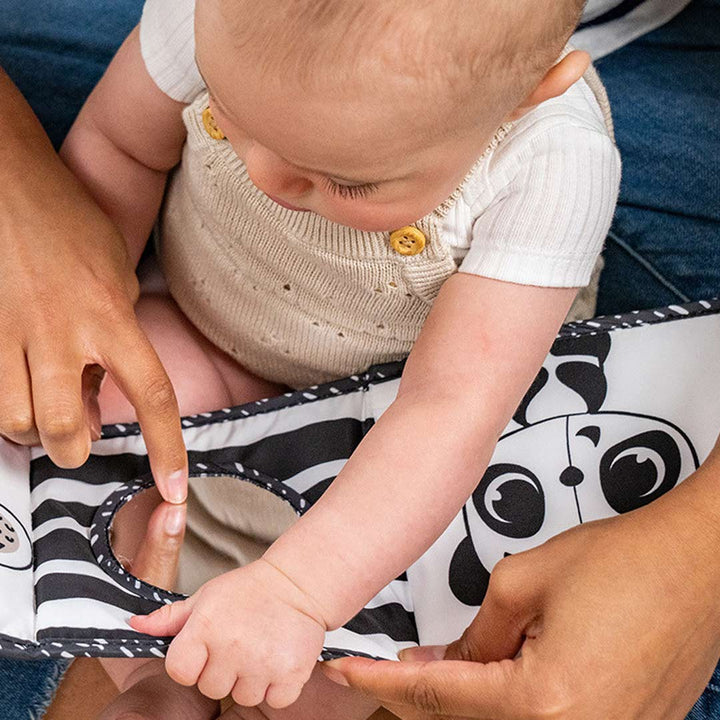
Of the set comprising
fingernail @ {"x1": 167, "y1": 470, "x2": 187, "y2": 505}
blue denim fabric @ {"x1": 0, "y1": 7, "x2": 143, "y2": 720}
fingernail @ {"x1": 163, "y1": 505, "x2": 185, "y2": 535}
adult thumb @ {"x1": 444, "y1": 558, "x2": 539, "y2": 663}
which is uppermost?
blue denim fabric @ {"x1": 0, "y1": 7, "x2": 143, "y2": 720}

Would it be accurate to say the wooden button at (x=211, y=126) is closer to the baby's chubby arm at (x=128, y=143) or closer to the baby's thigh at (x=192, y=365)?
the baby's chubby arm at (x=128, y=143)


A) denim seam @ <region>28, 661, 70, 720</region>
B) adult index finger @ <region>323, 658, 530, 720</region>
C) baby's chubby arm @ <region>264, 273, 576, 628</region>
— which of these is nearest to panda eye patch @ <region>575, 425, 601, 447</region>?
baby's chubby arm @ <region>264, 273, 576, 628</region>

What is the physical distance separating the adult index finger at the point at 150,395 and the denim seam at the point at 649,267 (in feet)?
1.42

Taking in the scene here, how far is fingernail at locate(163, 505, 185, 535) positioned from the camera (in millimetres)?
740

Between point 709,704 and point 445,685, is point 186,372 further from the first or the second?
point 709,704

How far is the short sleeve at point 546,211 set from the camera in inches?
25.4

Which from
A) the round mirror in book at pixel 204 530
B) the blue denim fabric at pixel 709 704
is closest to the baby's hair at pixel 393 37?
the round mirror in book at pixel 204 530

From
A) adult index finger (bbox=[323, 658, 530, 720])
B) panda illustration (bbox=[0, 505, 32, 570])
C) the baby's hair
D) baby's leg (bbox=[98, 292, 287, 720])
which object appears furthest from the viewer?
baby's leg (bbox=[98, 292, 287, 720])

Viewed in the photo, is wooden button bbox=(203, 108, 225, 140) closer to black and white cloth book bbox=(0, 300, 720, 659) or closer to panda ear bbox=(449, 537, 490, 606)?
black and white cloth book bbox=(0, 300, 720, 659)

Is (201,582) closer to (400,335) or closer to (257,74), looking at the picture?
(400,335)

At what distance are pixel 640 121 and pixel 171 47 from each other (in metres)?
0.44

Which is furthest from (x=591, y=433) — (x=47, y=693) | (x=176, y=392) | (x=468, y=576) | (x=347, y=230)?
(x=47, y=693)

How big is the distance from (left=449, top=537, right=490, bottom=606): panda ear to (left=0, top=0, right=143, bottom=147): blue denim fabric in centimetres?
58

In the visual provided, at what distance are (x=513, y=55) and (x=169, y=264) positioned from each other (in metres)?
0.48
